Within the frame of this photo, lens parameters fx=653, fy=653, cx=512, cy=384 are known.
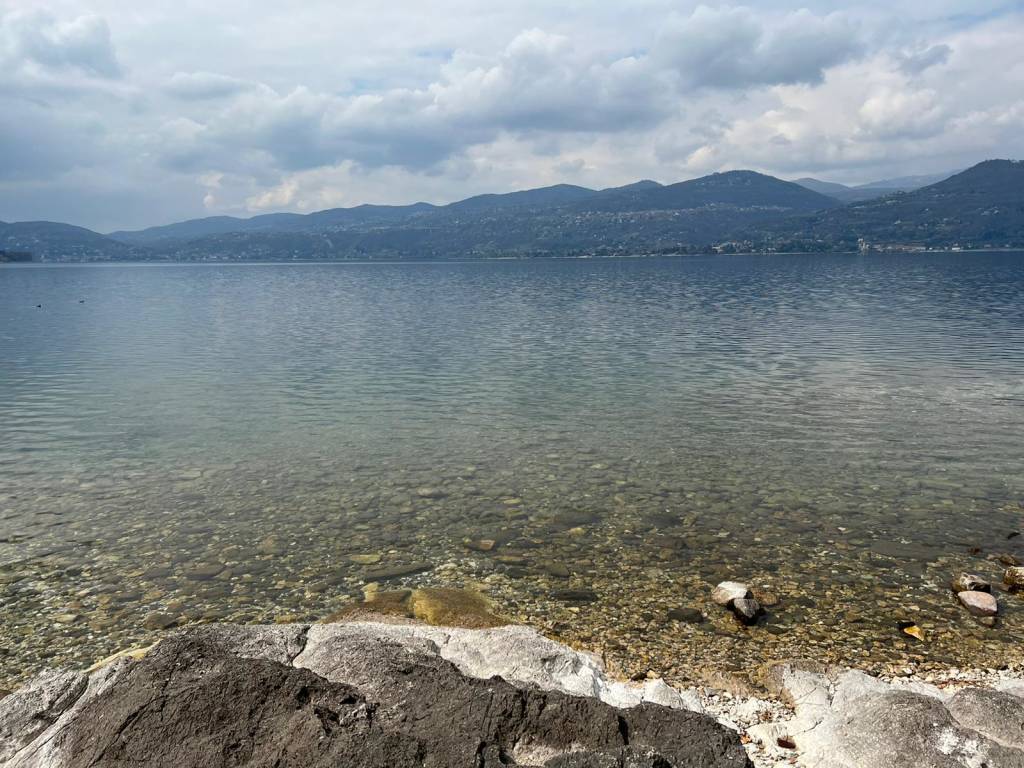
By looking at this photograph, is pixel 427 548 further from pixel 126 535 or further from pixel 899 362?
pixel 899 362

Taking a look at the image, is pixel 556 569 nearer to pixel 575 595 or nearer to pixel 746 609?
pixel 575 595

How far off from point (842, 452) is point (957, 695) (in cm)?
1811

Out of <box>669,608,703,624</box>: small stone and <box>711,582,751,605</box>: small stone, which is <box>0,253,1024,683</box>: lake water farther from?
<box>711,582,751,605</box>: small stone

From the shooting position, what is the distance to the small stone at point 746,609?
51.1ft

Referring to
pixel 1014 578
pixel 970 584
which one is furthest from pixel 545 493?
pixel 1014 578

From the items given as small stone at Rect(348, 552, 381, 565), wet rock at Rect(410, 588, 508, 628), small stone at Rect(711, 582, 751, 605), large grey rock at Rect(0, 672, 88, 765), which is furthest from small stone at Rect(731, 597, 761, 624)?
large grey rock at Rect(0, 672, 88, 765)

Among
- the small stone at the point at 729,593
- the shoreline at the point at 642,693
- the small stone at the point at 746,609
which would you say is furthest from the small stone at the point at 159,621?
the small stone at the point at 746,609

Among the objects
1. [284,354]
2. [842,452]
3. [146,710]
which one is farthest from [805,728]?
[284,354]

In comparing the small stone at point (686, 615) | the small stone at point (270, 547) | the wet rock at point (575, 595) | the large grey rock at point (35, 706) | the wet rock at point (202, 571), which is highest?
the large grey rock at point (35, 706)

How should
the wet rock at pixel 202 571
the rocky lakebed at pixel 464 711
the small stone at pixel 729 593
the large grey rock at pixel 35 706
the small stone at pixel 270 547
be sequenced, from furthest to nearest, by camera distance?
the small stone at pixel 270 547, the wet rock at pixel 202 571, the small stone at pixel 729 593, the large grey rock at pixel 35 706, the rocky lakebed at pixel 464 711

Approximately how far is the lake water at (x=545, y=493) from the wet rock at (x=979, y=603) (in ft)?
1.88

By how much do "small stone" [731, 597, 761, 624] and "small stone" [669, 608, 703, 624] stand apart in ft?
2.85

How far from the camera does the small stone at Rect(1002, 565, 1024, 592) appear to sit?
16.8m

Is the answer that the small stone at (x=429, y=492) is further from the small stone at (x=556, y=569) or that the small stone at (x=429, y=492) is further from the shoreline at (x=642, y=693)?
the shoreline at (x=642, y=693)
